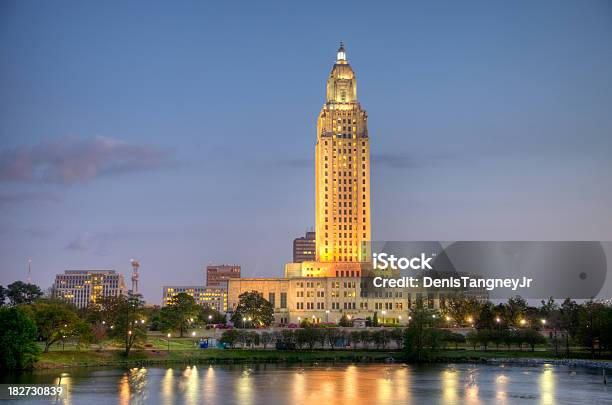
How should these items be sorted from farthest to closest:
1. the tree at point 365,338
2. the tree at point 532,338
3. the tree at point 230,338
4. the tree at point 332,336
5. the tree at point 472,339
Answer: the tree at point 472,339 < the tree at point 332,336 < the tree at point 365,338 < the tree at point 532,338 < the tree at point 230,338

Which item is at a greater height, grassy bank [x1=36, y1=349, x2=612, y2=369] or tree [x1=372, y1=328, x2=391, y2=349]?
tree [x1=372, y1=328, x2=391, y2=349]

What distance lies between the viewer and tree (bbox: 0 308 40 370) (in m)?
125

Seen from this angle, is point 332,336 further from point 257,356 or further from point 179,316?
point 179,316

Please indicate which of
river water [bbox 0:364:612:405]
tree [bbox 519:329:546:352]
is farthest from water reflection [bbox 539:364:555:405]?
tree [bbox 519:329:546:352]

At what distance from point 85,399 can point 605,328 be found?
328ft

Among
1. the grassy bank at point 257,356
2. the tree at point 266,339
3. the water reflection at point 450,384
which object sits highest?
the tree at point 266,339

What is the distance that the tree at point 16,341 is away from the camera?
4904 inches

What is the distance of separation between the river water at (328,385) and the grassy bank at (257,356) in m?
9.07

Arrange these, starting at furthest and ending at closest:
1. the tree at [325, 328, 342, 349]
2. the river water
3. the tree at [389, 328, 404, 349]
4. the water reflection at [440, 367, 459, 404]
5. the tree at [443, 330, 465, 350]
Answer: the tree at [443, 330, 465, 350] → the tree at [325, 328, 342, 349] → the tree at [389, 328, 404, 349] → the water reflection at [440, 367, 459, 404] → the river water

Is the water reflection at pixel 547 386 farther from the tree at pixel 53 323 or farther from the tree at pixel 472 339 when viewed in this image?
the tree at pixel 53 323

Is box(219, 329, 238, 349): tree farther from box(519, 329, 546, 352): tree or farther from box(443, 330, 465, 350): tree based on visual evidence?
box(519, 329, 546, 352): tree

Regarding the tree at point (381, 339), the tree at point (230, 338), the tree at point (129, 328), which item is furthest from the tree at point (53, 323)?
the tree at point (381, 339)

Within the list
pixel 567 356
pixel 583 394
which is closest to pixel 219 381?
pixel 583 394

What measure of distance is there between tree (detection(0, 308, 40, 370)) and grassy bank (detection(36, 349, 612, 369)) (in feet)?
43.3
